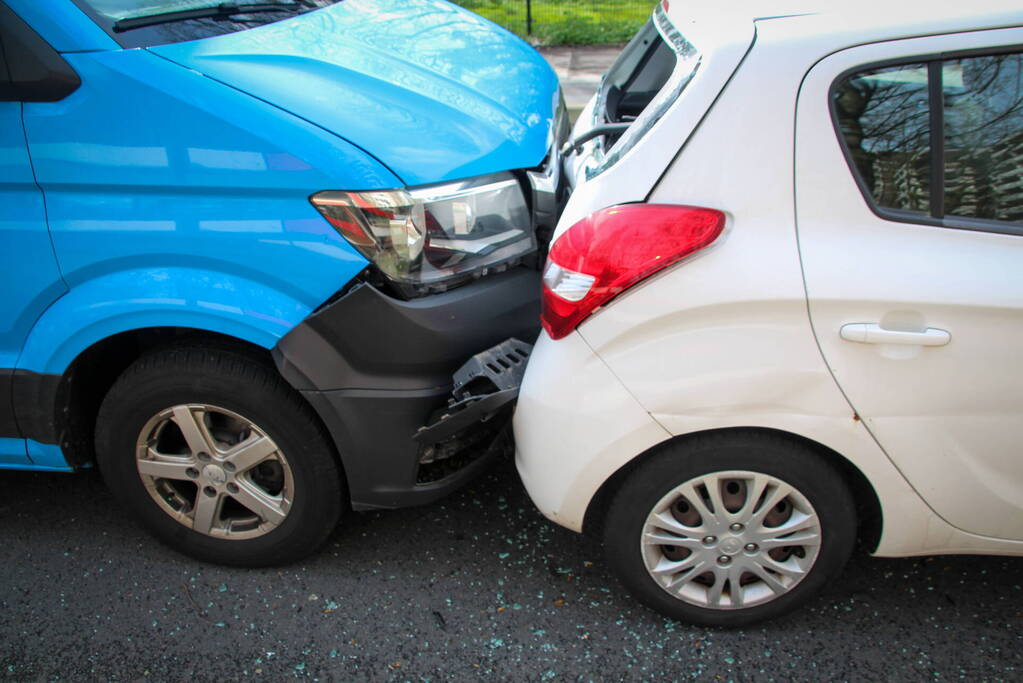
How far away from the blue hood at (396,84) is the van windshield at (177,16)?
0.08 m

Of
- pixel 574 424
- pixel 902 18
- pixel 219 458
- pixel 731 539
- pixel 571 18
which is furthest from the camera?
pixel 571 18

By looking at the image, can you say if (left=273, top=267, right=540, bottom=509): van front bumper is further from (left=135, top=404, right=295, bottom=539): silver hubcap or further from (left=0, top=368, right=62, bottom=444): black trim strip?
(left=0, top=368, right=62, bottom=444): black trim strip

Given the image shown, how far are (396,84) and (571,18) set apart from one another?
8069 millimetres

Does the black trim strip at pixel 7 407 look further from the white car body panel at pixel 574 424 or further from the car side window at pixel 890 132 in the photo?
the car side window at pixel 890 132

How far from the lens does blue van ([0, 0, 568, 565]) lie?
2.21 meters

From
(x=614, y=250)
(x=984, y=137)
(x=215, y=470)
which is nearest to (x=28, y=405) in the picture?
(x=215, y=470)

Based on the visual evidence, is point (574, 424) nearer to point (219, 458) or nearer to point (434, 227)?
point (434, 227)

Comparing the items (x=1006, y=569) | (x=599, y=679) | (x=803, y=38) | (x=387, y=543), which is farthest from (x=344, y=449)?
(x=1006, y=569)

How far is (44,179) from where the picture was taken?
227cm

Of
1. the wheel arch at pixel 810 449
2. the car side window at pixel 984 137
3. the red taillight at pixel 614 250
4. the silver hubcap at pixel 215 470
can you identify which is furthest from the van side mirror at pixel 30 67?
the car side window at pixel 984 137

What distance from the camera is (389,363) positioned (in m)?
2.32

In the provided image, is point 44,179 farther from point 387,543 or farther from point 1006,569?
point 1006,569

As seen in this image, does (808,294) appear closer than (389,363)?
Yes

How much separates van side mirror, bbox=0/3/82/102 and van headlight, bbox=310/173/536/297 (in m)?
0.71
